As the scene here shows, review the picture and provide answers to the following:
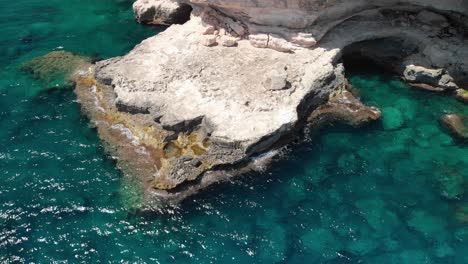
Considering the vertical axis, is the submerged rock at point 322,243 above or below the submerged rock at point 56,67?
below

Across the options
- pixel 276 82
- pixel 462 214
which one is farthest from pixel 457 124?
pixel 276 82

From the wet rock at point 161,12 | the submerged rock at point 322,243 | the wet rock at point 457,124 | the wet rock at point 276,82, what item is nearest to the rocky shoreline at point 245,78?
the wet rock at point 276,82

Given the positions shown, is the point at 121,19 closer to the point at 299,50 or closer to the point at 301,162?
the point at 299,50

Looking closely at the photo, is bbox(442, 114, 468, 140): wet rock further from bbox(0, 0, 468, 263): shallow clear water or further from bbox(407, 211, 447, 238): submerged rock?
bbox(407, 211, 447, 238): submerged rock

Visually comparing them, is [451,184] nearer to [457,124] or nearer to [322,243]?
[457,124]

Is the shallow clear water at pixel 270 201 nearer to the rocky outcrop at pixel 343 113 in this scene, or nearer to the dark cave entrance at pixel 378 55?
the rocky outcrop at pixel 343 113

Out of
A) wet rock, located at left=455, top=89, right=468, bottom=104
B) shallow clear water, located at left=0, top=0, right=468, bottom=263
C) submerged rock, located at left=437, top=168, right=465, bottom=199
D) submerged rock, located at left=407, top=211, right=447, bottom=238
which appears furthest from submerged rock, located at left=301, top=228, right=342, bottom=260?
wet rock, located at left=455, top=89, right=468, bottom=104
